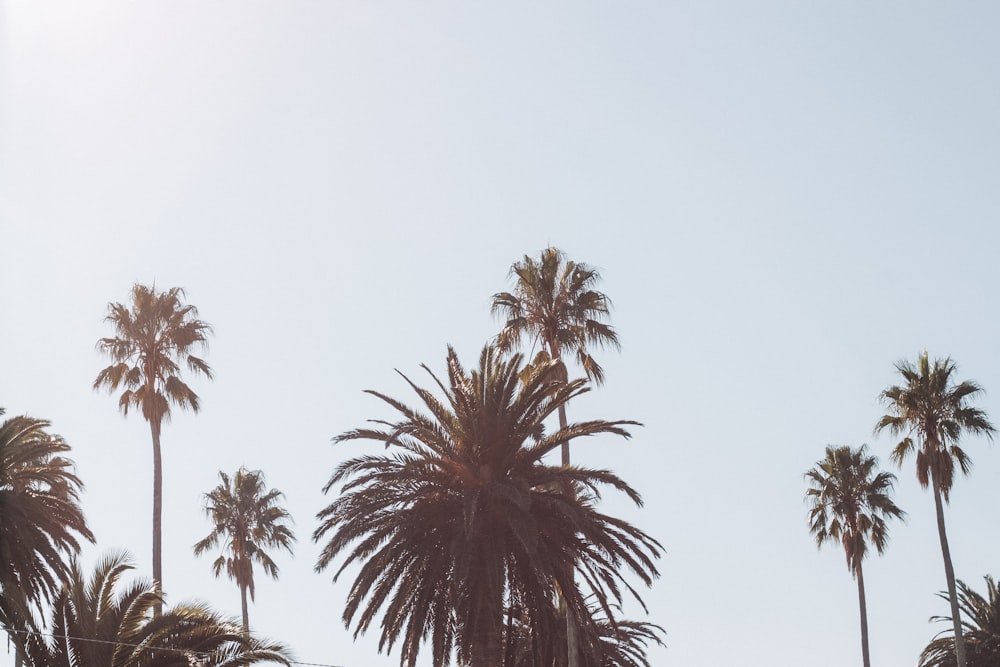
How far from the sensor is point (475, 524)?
32281 millimetres

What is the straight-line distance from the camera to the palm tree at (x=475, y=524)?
107 feet

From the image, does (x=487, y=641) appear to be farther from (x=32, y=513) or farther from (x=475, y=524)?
(x=32, y=513)

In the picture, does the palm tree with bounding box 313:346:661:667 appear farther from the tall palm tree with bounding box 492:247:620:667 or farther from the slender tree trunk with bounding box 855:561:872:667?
the slender tree trunk with bounding box 855:561:872:667

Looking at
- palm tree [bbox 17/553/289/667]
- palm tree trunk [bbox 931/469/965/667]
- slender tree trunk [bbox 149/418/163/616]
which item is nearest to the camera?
palm tree [bbox 17/553/289/667]

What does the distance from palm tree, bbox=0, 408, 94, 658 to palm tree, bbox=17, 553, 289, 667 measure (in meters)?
3.53

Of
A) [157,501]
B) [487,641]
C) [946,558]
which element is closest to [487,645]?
[487,641]

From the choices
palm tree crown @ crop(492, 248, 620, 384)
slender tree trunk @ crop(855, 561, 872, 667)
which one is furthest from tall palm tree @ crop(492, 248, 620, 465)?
slender tree trunk @ crop(855, 561, 872, 667)

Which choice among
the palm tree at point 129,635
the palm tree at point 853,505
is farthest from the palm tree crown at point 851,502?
the palm tree at point 129,635

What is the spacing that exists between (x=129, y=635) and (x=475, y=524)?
28.5ft

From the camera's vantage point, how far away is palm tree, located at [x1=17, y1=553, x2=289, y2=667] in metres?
30.6

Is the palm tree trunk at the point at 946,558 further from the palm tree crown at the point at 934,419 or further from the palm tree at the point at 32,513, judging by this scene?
the palm tree at the point at 32,513

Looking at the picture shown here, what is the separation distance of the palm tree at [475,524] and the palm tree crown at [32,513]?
931cm

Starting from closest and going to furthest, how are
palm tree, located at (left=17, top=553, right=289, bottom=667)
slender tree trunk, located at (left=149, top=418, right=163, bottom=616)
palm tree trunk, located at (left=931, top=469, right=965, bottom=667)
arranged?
palm tree, located at (left=17, top=553, right=289, bottom=667), slender tree trunk, located at (left=149, top=418, right=163, bottom=616), palm tree trunk, located at (left=931, top=469, right=965, bottom=667)

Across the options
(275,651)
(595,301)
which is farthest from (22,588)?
(595,301)
